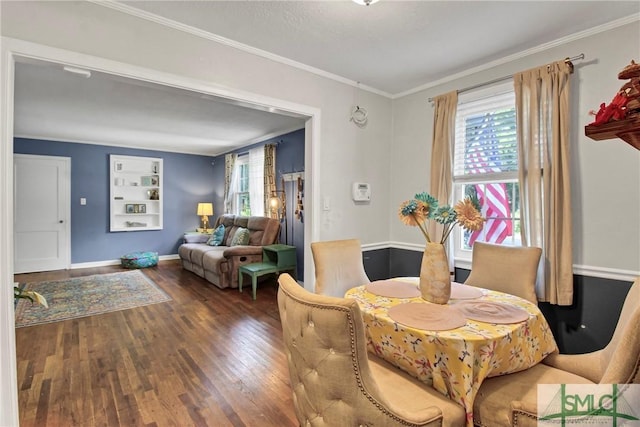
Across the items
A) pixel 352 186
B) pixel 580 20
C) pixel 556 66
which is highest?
pixel 580 20

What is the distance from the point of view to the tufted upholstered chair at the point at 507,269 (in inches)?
81.7

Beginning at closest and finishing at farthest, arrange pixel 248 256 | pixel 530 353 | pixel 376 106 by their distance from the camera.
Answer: pixel 530 353, pixel 376 106, pixel 248 256

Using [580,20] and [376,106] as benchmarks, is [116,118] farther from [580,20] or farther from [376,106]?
[580,20]

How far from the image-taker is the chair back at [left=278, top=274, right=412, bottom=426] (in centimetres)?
99

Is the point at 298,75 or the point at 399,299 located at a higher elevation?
the point at 298,75

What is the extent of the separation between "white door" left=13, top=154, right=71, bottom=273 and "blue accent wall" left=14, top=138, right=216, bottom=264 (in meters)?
0.12

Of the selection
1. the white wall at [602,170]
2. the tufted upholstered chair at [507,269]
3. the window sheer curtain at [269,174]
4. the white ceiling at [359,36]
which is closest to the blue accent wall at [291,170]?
the window sheer curtain at [269,174]

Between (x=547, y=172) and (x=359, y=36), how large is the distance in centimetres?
170

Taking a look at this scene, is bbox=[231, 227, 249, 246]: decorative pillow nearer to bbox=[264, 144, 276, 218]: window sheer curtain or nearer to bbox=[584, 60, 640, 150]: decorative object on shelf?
bbox=[264, 144, 276, 218]: window sheer curtain

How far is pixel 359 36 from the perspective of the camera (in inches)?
88.4

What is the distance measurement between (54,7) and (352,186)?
2461 mm

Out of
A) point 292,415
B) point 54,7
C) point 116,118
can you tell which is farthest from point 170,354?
point 116,118

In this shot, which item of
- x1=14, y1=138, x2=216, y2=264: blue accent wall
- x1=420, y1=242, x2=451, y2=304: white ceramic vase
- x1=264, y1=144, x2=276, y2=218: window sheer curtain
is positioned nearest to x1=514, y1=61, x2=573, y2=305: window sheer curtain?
x1=420, y1=242, x2=451, y2=304: white ceramic vase

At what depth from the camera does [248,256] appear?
477 centimetres
